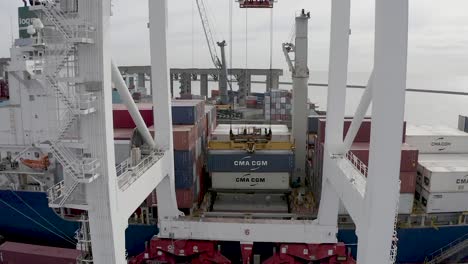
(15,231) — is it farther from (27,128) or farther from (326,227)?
(326,227)

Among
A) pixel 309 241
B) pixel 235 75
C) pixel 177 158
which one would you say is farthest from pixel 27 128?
pixel 235 75

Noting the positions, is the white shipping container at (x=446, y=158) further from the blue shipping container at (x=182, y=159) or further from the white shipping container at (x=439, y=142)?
the blue shipping container at (x=182, y=159)

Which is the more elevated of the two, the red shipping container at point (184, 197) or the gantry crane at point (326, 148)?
the gantry crane at point (326, 148)

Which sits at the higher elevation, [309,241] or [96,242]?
[96,242]

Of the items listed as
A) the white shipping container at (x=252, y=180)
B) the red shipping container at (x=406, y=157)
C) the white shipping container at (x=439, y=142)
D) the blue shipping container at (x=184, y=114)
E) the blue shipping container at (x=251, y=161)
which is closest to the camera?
the red shipping container at (x=406, y=157)

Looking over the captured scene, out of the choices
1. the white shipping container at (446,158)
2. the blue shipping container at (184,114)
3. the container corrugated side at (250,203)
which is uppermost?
the blue shipping container at (184,114)

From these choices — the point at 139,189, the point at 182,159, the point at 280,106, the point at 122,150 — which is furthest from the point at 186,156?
the point at 280,106

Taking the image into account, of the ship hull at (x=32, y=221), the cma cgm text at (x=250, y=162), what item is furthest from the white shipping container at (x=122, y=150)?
the cma cgm text at (x=250, y=162)

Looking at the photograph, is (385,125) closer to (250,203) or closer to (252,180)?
(252,180)

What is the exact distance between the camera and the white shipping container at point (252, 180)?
19.0 meters

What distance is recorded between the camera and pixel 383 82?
909cm

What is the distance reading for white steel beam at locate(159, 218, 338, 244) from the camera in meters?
16.5

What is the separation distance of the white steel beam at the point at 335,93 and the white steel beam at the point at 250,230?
2.20 feet

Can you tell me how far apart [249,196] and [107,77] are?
1364 centimetres
